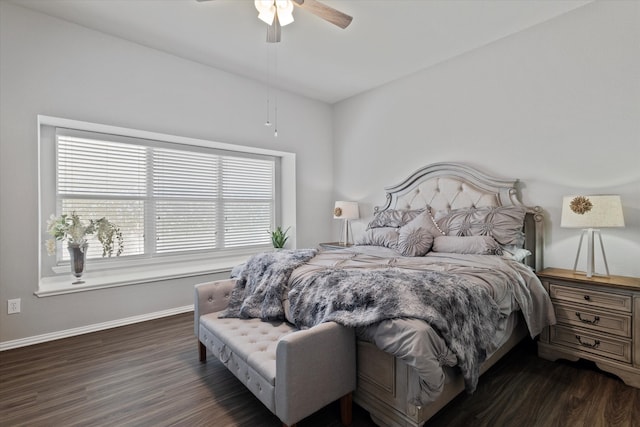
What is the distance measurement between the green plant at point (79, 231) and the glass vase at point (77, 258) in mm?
37

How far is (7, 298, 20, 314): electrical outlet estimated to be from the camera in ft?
8.54

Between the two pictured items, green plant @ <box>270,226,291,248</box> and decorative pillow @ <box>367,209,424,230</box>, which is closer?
decorative pillow @ <box>367,209,424,230</box>

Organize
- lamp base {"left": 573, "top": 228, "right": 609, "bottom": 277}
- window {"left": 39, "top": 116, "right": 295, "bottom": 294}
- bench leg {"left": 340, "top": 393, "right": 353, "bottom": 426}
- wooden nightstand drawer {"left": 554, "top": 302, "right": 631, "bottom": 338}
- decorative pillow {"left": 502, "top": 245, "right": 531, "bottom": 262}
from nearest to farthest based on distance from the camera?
bench leg {"left": 340, "top": 393, "right": 353, "bottom": 426} < wooden nightstand drawer {"left": 554, "top": 302, "right": 631, "bottom": 338} < lamp base {"left": 573, "top": 228, "right": 609, "bottom": 277} < decorative pillow {"left": 502, "top": 245, "right": 531, "bottom": 262} < window {"left": 39, "top": 116, "right": 295, "bottom": 294}

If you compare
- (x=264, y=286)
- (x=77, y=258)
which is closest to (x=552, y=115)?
(x=264, y=286)

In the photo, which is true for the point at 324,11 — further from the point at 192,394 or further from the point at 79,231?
the point at 79,231

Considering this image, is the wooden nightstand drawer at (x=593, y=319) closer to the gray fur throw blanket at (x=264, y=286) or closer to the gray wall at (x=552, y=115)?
the gray wall at (x=552, y=115)

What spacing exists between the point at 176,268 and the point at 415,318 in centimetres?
323

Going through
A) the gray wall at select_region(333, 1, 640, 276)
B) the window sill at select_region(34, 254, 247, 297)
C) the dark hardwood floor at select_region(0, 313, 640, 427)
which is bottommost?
the dark hardwood floor at select_region(0, 313, 640, 427)

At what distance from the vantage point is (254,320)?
2178 mm

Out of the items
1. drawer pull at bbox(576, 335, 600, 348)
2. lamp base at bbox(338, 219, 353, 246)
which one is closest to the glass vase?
lamp base at bbox(338, 219, 353, 246)

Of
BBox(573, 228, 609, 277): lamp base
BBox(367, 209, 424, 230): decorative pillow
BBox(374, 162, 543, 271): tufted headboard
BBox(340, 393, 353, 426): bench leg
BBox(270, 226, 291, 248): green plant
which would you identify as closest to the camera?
BBox(340, 393, 353, 426): bench leg

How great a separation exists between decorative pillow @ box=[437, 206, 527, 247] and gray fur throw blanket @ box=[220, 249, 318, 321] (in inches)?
59.1

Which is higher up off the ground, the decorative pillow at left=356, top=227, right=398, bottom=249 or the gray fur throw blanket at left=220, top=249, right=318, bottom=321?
the decorative pillow at left=356, top=227, right=398, bottom=249

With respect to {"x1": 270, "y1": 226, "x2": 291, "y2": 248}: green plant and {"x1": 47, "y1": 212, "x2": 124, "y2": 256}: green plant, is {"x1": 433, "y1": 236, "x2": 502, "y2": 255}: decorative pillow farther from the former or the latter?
{"x1": 47, "y1": 212, "x2": 124, "y2": 256}: green plant
